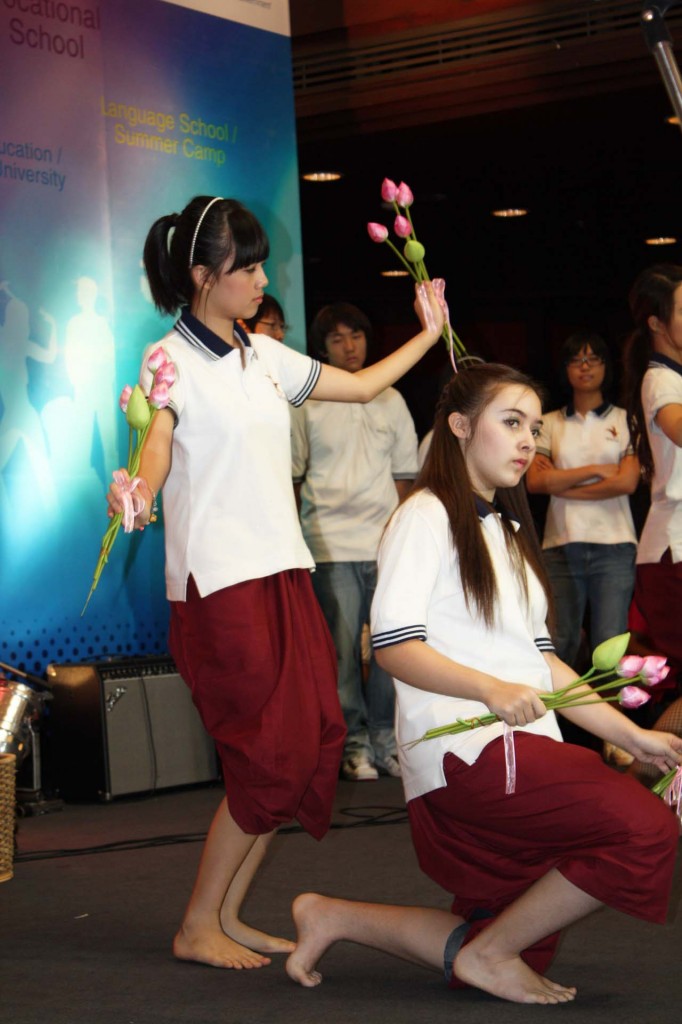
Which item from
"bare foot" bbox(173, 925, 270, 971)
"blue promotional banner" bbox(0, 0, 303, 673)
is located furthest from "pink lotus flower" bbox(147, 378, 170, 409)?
"blue promotional banner" bbox(0, 0, 303, 673)

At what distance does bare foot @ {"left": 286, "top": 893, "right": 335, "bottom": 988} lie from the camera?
2443 millimetres

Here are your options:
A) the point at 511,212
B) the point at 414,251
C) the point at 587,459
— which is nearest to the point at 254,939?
the point at 414,251

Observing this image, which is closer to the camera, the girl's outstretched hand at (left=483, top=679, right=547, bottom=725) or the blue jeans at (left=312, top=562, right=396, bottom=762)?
the girl's outstretched hand at (left=483, top=679, right=547, bottom=725)

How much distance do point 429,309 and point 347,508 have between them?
7.59ft

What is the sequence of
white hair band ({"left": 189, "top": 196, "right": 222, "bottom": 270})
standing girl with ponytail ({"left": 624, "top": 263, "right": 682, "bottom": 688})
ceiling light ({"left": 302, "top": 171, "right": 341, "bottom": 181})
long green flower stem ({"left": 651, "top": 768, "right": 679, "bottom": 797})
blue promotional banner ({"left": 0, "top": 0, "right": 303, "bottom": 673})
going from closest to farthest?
long green flower stem ({"left": 651, "top": 768, "right": 679, "bottom": 797}) < white hair band ({"left": 189, "top": 196, "right": 222, "bottom": 270}) < standing girl with ponytail ({"left": 624, "top": 263, "right": 682, "bottom": 688}) < blue promotional banner ({"left": 0, "top": 0, "right": 303, "bottom": 673}) < ceiling light ({"left": 302, "top": 171, "right": 341, "bottom": 181})

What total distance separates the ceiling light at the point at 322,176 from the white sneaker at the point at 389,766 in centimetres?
399

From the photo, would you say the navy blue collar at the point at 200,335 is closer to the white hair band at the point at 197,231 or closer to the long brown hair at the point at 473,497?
the white hair band at the point at 197,231

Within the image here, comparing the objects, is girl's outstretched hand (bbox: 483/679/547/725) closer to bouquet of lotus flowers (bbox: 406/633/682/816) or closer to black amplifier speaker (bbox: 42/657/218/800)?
bouquet of lotus flowers (bbox: 406/633/682/816)

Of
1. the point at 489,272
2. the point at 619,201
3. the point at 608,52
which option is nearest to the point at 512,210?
the point at 619,201

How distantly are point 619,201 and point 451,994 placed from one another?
741 cm

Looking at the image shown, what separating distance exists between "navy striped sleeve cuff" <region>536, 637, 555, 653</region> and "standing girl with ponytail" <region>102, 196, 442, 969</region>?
451mm

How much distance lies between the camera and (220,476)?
2611 millimetres

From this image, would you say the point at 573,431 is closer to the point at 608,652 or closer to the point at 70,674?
the point at 70,674

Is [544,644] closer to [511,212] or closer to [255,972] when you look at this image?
[255,972]
